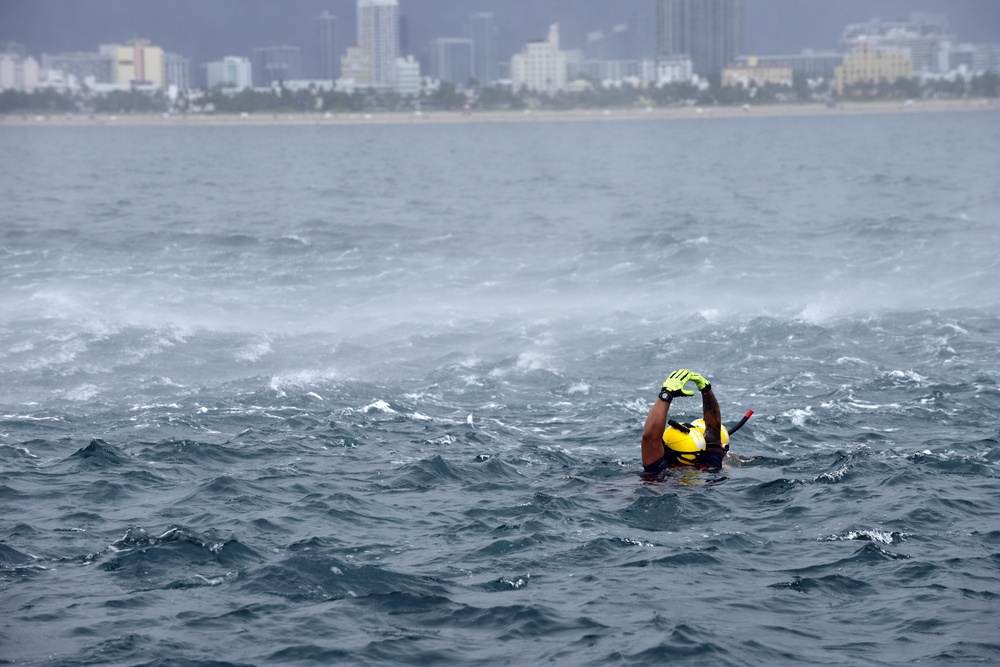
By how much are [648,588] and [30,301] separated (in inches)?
906

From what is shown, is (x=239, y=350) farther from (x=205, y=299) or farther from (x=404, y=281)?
(x=404, y=281)

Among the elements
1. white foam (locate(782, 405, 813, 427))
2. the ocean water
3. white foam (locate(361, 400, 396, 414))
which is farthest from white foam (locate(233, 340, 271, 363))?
white foam (locate(782, 405, 813, 427))

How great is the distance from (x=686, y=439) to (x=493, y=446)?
10.6 ft

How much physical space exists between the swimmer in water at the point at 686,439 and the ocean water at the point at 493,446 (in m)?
0.32

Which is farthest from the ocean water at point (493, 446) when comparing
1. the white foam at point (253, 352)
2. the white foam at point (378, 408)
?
the white foam at point (253, 352)

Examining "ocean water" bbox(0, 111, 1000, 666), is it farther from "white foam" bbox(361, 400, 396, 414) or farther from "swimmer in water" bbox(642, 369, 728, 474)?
"swimmer in water" bbox(642, 369, 728, 474)

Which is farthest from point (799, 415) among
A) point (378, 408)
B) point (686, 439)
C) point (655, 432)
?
point (378, 408)

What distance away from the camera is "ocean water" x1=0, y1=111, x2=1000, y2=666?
1100 centimetres

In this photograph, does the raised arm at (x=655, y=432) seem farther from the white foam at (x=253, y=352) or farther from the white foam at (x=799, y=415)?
the white foam at (x=253, y=352)

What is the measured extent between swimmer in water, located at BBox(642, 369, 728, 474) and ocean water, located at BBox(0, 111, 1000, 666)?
12.5 inches

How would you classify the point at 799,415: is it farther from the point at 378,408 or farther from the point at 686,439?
the point at 378,408

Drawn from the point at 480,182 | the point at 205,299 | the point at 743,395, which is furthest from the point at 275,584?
the point at 480,182

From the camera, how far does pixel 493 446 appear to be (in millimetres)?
17156

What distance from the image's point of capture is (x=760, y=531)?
43.9 feet
